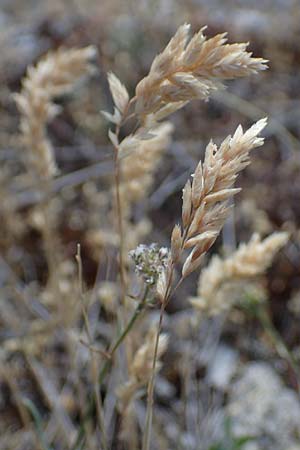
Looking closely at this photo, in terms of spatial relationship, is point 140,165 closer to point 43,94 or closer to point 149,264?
point 43,94

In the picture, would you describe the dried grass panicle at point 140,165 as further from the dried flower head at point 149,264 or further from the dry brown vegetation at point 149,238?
the dried flower head at point 149,264

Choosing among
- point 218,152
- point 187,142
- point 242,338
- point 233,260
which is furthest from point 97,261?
point 218,152

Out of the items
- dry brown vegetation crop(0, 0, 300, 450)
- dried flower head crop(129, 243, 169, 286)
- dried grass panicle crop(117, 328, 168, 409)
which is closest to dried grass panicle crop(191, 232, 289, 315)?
dry brown vegetation crop(0, 0, 300, 450)

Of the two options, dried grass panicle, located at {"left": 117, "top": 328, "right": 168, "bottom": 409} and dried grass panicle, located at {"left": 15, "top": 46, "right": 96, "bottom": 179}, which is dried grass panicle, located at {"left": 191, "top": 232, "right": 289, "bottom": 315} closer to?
dried grass panicle, located at {"left": 117, "top": 328, "right": 168, "bottom": 409}

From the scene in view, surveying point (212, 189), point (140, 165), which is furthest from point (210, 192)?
point (140, 165)

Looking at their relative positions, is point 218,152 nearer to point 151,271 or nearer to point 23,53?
point 151,271

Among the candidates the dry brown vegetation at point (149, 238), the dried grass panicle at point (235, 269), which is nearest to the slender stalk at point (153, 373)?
the dry brown vegetation at point (149, 238)
